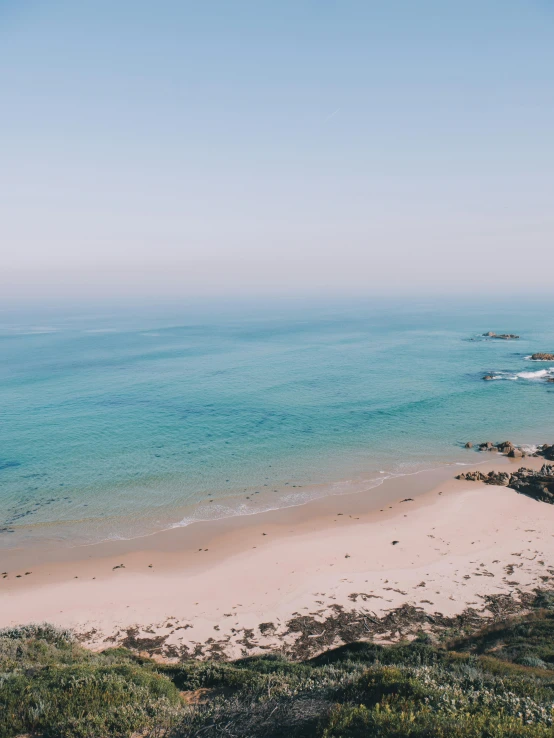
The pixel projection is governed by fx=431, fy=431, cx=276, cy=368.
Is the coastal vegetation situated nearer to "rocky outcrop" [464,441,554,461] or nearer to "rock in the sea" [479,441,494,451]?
"rocky outcrop" [464,441,554,461]

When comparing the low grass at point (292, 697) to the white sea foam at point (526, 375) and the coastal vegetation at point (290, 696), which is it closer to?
the coastal vegetation at point (290, 696)

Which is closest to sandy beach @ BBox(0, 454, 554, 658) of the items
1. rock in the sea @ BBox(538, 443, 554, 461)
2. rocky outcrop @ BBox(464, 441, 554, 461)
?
rocky outcrop @ BBox(464, 441, 554, 461)

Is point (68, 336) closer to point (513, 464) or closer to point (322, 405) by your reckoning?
point (322, 405)

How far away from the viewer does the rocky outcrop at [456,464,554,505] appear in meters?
27.0

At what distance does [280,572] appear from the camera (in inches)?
767

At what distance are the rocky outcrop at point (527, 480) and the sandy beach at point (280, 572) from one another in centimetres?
99

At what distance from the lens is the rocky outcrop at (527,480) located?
27.0 m

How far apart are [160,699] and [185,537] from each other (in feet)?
46.4

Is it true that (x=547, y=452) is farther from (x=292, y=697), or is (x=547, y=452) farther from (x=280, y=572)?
(x=292, y=697)

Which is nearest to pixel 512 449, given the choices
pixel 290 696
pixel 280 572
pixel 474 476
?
pixel 474 476

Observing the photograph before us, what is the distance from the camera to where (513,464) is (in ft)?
104

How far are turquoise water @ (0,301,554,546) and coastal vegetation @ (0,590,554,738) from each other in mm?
13748

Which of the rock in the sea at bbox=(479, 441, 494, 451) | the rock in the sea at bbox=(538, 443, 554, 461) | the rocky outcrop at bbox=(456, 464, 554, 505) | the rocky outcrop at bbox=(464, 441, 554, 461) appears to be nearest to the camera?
the rocky outcrop at bbox=(456, 464, 554, 505)

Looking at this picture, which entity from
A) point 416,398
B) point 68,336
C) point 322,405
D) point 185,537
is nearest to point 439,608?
point 185,537
